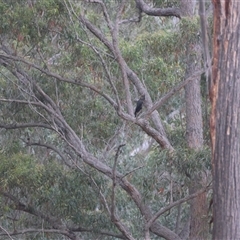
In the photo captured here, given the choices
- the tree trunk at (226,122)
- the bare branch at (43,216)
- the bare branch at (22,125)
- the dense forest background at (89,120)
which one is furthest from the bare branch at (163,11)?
the tree trunk at (226,122)

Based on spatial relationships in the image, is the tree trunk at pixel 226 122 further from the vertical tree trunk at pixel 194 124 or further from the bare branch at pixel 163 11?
the bare branch at pixel 163 11

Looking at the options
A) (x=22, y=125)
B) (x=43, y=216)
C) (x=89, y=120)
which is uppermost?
(x=22, y=125)

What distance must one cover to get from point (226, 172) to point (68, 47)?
172 inches

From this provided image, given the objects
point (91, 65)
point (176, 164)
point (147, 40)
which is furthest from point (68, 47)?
point (176, 164)

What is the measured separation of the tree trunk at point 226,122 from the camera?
5.05m

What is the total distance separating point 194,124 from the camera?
9562 mm

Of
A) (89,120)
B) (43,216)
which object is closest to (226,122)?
(43,216)

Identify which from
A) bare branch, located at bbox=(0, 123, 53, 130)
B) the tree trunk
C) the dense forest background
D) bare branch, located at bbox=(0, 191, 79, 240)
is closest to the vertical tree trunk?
the dense forest background

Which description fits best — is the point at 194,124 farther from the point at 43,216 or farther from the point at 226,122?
the point at 226,122

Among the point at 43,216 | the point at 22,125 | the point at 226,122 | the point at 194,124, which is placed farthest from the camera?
the point at 194,124

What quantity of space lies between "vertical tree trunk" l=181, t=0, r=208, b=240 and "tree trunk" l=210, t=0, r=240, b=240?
11.7 ft

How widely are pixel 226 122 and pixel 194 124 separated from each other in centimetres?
446

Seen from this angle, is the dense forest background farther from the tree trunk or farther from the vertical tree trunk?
the tree trunk

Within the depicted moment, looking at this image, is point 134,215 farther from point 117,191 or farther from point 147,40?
point 147,40
